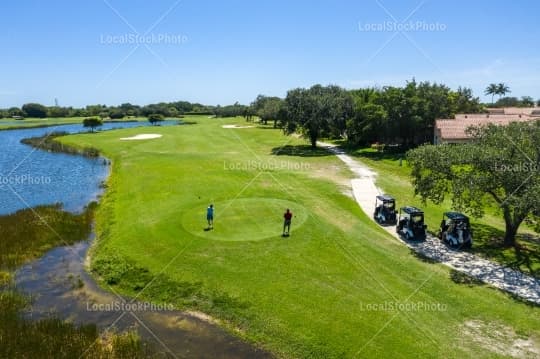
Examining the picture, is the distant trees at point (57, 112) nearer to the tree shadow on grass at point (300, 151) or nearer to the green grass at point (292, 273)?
the tree shadow on grass at point (300, 151)

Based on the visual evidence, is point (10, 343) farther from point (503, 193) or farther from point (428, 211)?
point (428, 211)

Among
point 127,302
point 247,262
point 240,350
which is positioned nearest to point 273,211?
point 247,262

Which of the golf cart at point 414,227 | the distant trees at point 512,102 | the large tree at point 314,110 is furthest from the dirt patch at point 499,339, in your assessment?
the distant trees at point 512,102

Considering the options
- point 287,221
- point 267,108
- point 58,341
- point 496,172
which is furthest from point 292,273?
point 267,108

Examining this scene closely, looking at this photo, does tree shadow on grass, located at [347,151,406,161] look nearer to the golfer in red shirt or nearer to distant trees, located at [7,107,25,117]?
the golfer in red shirt

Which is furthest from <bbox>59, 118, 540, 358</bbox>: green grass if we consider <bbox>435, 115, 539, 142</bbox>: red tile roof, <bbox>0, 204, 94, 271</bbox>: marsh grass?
<bbox>435, 115, 539, 142</bbox>: red tile roof

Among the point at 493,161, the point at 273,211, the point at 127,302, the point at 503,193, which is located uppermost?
the point at 493,161
